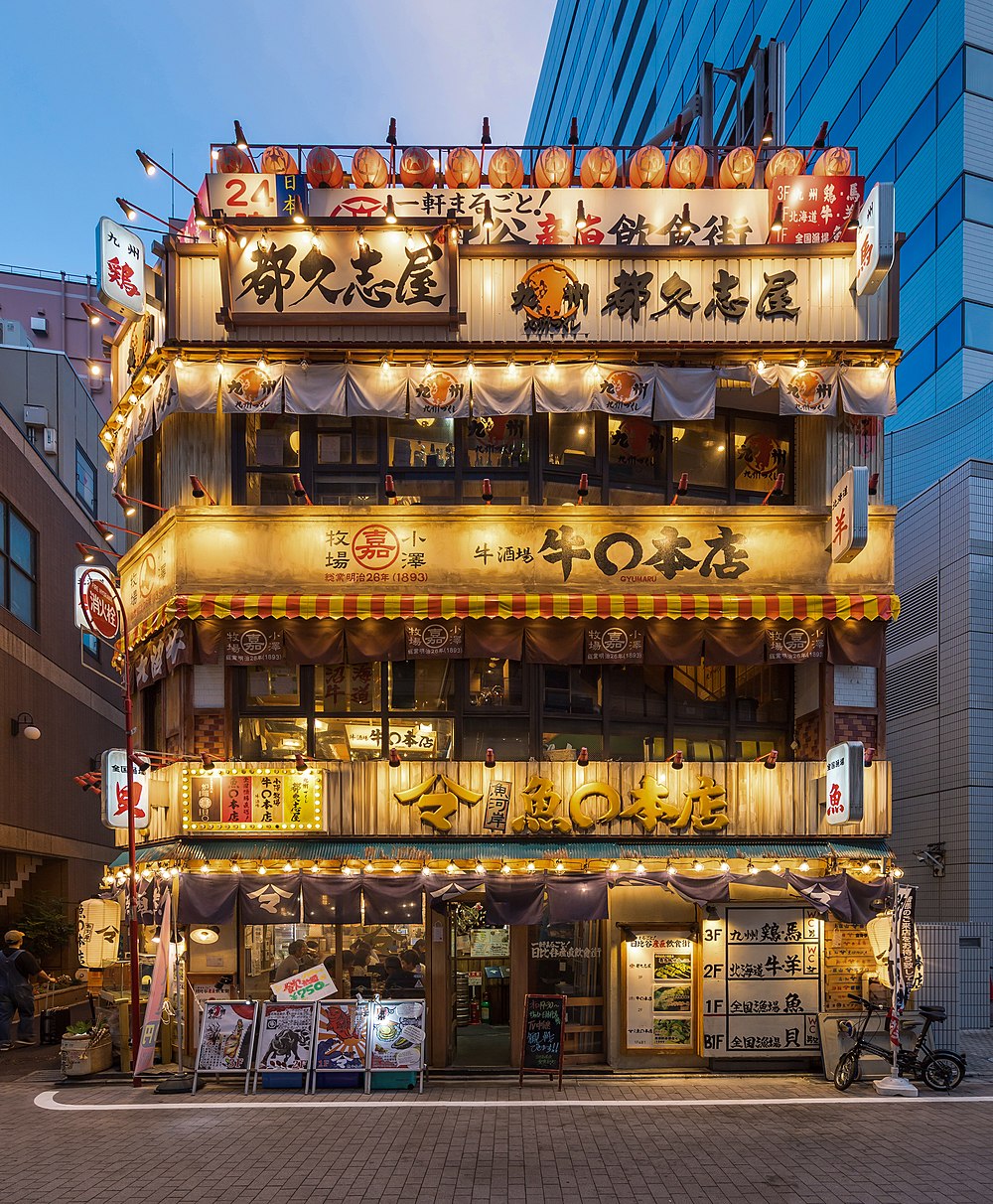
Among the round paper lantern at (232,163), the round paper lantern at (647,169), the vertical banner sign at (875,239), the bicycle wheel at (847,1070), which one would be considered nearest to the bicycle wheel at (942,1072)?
the bicycle wheel at (847,1070)

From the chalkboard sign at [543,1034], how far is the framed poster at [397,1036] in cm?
169

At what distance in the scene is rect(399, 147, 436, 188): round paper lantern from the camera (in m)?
17.2

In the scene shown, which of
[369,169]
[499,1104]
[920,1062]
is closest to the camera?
[499,1104]

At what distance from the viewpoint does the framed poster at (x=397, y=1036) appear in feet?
47.7

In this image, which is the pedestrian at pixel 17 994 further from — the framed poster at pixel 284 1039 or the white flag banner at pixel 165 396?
the white flag banner at pixel 165 396

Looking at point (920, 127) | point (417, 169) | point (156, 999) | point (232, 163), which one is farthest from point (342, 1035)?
point (920, 127)

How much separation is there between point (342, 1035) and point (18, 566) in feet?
57.0

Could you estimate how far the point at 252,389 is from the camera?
53.3 ft

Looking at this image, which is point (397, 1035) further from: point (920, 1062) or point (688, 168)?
point (688, 168)

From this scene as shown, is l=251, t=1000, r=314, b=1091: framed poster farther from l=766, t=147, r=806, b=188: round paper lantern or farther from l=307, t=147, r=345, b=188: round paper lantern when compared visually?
l=766, t=147, r=806, b=188: round paper lantern

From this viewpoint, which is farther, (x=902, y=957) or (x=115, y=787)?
(x=115, y=787)

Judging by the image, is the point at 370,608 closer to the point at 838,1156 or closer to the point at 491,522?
the point at 491,522

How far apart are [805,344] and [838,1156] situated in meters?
12.4

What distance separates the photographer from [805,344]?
16.3 m
